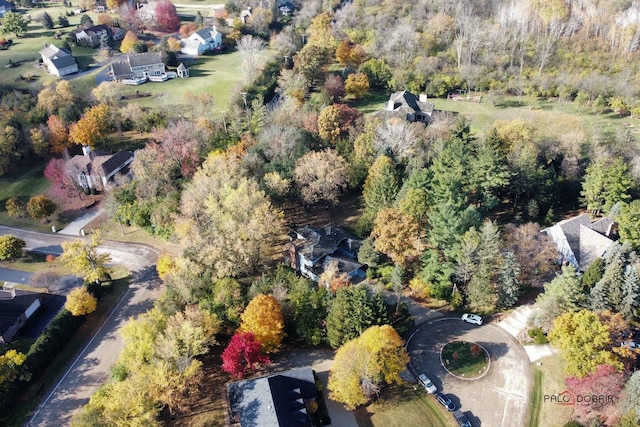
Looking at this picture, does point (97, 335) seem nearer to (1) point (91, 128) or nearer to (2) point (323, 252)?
(2) point (323, 252)

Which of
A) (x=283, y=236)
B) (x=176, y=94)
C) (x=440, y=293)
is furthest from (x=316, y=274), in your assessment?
(x=176, y=94)

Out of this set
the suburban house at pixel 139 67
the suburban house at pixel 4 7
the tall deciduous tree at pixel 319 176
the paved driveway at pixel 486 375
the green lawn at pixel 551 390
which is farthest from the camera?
the suburban house at pixel 4 7

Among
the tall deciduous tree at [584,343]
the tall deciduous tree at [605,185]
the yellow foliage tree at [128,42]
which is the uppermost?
the yellow foliage tree at [128,42]

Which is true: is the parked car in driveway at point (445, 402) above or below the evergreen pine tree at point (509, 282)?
below

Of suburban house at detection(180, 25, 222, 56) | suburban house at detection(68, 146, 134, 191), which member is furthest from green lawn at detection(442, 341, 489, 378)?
suburban house at detection(180, 25, 222, 56)

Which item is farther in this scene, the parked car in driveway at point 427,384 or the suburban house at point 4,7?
the suburban house at point 4,7

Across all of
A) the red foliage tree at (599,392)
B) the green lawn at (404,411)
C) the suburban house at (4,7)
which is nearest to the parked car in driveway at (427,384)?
the green lawn at (404,411)

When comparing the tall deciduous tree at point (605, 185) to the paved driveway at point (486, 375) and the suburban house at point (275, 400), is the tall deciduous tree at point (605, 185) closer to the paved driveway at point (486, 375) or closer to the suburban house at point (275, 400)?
the paved driveway at point (486, 375)
